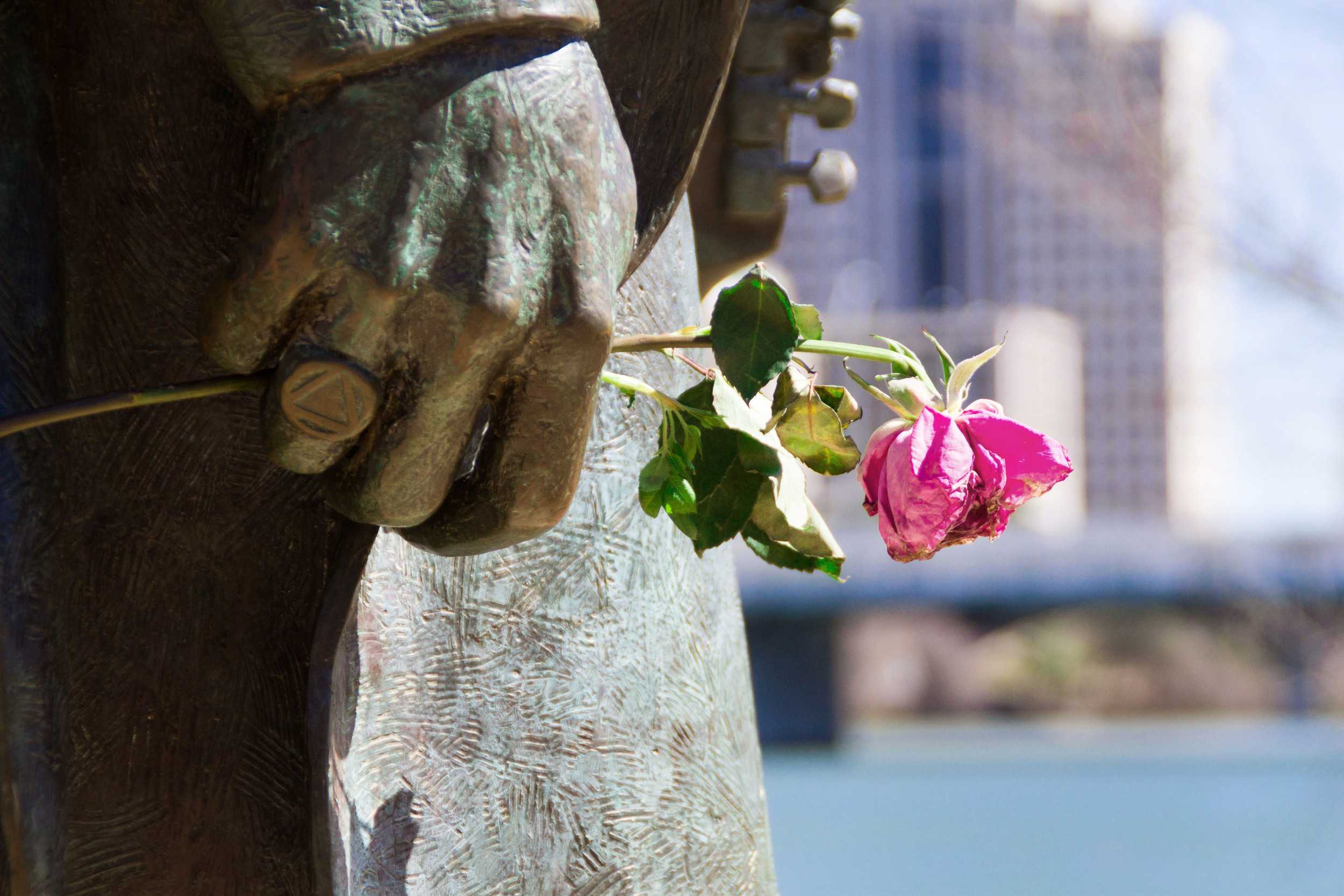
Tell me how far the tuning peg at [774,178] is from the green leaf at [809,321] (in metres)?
0.68

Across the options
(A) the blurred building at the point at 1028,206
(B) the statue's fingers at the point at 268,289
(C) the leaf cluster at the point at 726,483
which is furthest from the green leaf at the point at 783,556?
(A) the blurred building at the point at 1028,206

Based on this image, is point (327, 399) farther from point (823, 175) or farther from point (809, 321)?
point (823, 175)

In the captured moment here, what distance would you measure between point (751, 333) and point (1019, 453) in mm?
166

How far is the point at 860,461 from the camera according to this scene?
113cm

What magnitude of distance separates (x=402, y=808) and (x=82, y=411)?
334mm

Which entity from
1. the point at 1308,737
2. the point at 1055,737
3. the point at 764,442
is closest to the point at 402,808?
the point at 764,442

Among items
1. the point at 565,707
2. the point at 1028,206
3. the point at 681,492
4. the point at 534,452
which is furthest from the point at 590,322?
the point at 1028,206

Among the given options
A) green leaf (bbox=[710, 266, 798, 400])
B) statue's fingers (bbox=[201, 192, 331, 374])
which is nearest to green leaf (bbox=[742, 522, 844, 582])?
green leaf (bbox=[710, 266, 798, 400])

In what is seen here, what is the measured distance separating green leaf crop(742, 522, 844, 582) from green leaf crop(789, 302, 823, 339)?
119 millimetres

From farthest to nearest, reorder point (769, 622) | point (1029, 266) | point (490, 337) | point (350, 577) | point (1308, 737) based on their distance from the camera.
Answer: point (1029, 266) < point (769, 622) < point (1308, 737) < point (350, 577) < point (490, 337)

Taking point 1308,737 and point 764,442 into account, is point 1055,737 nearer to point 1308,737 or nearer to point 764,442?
point 1308,737

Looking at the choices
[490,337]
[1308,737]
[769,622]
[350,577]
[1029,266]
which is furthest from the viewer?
[1029,266]

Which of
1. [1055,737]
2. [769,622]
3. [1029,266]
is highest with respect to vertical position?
[1029,266]

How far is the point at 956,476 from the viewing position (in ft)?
3.38
